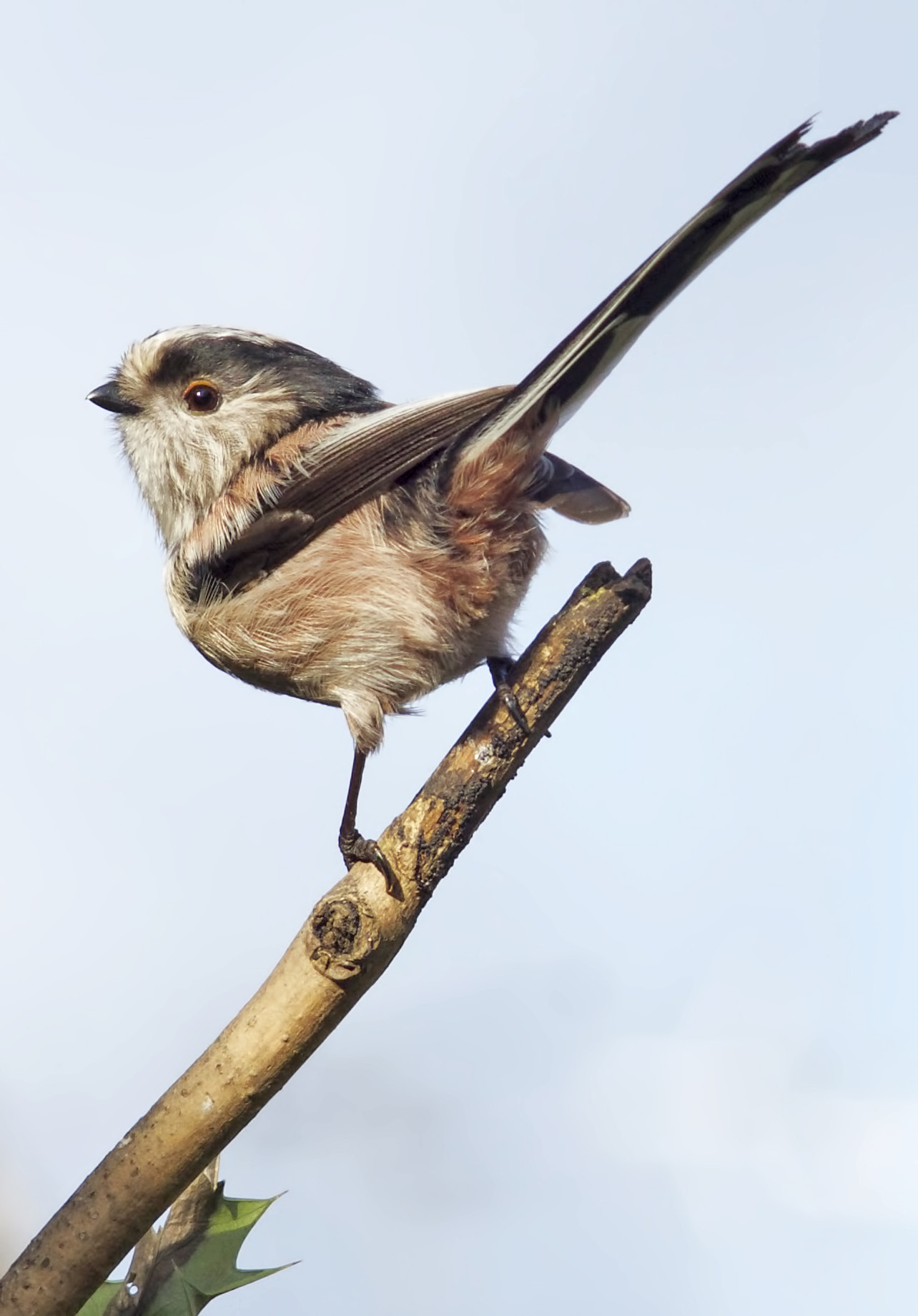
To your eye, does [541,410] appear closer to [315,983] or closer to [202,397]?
[202,397]

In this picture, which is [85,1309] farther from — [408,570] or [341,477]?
[341,477]

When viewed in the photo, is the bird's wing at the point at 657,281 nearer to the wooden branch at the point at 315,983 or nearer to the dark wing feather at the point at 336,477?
the dark wing feather at the point at 336,477

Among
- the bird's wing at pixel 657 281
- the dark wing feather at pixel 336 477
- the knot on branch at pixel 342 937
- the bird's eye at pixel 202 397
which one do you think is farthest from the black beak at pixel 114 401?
the knot on branch at pixel 342 937

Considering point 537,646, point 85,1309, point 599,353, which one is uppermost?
point 599,353

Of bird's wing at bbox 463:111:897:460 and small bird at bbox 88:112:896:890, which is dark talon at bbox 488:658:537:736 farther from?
bird's wing at bbox 463:111:897:460

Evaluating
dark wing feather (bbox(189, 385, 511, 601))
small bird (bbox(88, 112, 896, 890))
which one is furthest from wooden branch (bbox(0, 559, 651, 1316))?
dark wing feather (bbox(189, 385, 511, 601))

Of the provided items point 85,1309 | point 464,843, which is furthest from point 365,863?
point 85,1309
